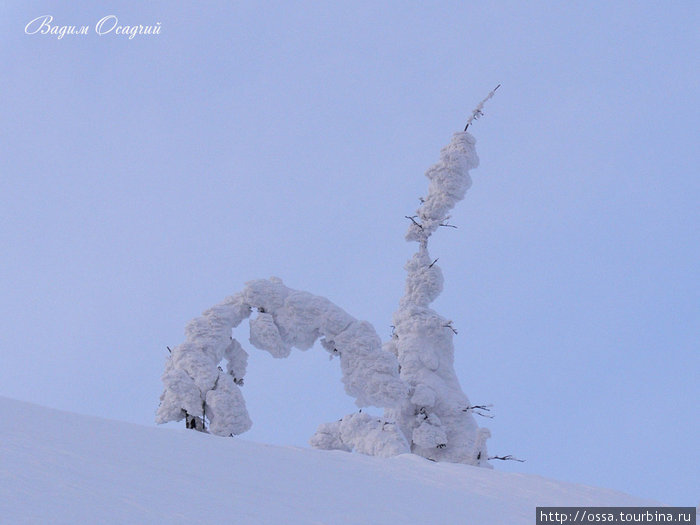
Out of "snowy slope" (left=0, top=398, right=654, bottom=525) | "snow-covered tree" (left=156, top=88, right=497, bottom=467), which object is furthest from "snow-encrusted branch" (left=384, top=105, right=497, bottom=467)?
"snowy slope" (left=0, top=398, right=654, bottom=525)

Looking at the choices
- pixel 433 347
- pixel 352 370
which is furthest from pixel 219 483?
pixel 433 347

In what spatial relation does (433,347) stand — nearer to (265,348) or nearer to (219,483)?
(265,348)

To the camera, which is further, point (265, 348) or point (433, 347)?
point (433, 347)

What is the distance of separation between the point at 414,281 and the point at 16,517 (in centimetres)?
967

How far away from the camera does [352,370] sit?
10.4m

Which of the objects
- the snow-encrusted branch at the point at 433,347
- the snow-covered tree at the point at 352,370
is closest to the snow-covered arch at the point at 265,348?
the snow-covered tree at the point at 352,370

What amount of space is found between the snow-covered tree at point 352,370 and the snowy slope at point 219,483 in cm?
297

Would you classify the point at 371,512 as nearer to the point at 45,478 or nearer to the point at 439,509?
the point at 439,509

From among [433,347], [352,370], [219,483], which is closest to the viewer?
[219,483]

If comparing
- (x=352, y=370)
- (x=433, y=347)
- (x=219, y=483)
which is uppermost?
(x=433, y=347)

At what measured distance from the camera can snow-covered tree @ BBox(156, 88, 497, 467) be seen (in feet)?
32.6

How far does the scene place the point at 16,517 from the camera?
3.57 meters

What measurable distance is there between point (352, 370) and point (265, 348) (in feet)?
3.60

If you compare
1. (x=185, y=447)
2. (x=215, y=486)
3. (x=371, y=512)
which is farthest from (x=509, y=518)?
(x=185, y=447)
